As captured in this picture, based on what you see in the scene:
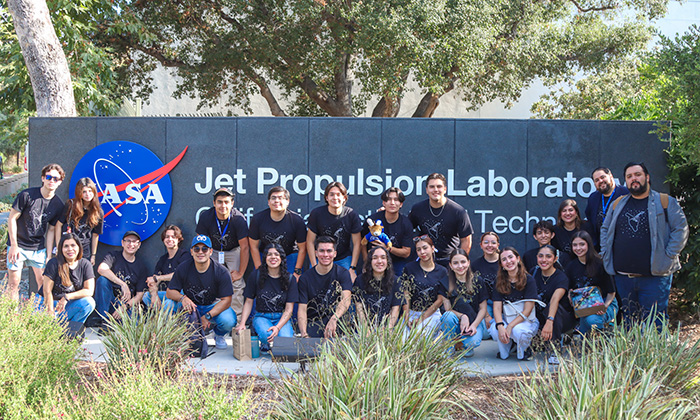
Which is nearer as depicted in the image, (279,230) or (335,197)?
(335,197)

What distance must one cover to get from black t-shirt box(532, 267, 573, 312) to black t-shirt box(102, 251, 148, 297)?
12.5ft

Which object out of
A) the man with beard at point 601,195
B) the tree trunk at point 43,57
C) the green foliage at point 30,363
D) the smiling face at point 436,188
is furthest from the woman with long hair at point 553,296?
the tree trunk at point 43,57

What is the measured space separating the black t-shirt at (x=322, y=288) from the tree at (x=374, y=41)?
7613mm

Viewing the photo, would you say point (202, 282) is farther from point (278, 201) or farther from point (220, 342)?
point (278, 201)

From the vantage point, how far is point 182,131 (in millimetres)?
7309

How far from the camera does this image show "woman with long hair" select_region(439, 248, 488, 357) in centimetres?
557

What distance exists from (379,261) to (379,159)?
195cm

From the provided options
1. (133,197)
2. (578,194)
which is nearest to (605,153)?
(578,194)

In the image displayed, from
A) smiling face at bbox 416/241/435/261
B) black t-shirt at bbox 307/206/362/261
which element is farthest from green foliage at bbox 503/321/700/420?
black t-shirt at bbox 307/206/362/261

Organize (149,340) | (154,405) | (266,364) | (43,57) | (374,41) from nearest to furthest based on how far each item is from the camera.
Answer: (154,405) → (149,340) → (266,364) → (43,57) → (374,41)

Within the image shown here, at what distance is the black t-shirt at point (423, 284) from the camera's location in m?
5.66

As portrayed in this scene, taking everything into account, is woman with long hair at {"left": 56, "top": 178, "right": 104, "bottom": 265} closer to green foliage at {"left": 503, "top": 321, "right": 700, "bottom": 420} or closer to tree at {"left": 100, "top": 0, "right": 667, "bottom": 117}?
green foliage at {"left": 503, "top": 321, "right": 700, "bottom": 420}

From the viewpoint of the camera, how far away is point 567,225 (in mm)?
6309

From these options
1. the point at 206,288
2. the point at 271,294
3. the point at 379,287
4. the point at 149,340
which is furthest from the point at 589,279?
the point at 149,340
